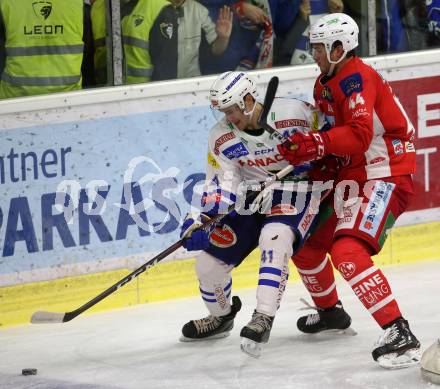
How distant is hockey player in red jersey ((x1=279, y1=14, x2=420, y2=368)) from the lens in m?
4.91

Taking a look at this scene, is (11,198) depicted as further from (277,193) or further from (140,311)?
(277,193)

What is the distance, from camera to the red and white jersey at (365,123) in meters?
4.95

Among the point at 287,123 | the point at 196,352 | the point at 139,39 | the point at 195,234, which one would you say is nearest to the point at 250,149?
the point at 287,123

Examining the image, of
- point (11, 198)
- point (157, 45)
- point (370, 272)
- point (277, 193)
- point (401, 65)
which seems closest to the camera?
point (370, 272)

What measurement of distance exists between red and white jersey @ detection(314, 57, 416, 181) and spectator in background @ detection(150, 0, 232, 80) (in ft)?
4.75

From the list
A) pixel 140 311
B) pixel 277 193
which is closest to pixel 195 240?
pixel 277 193

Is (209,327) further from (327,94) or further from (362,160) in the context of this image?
(327,94)

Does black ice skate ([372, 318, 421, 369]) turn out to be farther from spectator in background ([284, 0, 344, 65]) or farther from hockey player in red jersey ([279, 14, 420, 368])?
spectator in background ([284, 0, 344, 65])

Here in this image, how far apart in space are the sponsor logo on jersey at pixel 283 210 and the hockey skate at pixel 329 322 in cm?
60

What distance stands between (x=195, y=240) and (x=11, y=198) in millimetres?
1261

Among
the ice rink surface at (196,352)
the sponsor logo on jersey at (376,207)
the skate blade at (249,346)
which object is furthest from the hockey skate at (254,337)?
the sponsor logo on jersey at (376,207)

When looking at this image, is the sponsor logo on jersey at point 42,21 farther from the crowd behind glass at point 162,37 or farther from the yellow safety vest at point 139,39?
the yellow safety vest at point 139,39

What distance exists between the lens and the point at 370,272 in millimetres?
4910

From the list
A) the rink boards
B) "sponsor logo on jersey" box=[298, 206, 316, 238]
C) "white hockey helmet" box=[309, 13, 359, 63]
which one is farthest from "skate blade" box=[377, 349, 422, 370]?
the rink boards
